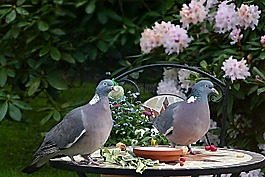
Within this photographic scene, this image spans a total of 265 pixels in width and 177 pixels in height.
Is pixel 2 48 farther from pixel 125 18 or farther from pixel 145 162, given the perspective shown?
pixel 145 162

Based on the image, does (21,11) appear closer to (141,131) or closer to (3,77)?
(3,77)

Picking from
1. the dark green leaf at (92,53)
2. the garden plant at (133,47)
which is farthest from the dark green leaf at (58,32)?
the dark green leaf at (92,53)

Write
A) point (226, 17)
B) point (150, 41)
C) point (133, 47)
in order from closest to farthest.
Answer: point (226, 17)
point (150, 41)
point (133, 47)

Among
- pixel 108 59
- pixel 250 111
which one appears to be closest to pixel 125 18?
pixel 108 59

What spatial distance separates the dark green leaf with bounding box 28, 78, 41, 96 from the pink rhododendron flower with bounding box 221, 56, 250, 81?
162 cm

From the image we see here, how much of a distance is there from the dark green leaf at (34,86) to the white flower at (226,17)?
1471mm

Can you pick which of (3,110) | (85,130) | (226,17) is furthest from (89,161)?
(3,110)

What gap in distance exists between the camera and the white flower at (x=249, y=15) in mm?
3941

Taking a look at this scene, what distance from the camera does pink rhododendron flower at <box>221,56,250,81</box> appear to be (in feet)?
A: 12.5

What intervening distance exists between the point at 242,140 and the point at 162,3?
1484 millimetres

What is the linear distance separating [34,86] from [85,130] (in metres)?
2.44

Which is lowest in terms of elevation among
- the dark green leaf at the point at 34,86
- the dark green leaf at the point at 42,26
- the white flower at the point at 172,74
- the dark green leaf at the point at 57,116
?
the dark green leaf at the point at 57,116

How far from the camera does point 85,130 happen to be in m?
2.57

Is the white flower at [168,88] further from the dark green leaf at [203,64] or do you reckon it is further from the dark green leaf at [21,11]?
the dark green leaf at [21,11]
